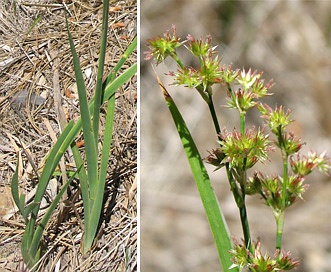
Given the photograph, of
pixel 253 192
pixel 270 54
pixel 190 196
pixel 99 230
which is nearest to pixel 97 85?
pixel 99 230

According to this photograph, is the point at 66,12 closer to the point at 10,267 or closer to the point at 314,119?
the point at 10,267

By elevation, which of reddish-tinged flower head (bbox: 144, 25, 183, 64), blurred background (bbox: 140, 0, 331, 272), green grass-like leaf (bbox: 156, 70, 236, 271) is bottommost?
green grass-like leaf (bbox: 156, 70, 236, 271)

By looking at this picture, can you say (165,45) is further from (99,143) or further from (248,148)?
(99,143)

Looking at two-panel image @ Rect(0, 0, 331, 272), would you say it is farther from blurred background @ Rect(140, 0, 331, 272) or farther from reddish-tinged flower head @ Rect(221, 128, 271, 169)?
blurred background @ Rect(140, 0, 331, 272)

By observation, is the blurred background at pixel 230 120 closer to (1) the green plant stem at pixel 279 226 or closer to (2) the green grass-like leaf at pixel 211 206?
(2) the green grass-like leaf at pixel 211 206

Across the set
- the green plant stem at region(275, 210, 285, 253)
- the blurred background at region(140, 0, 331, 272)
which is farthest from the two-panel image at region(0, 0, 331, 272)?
the blurred background at region(140, 0, 331, 272)

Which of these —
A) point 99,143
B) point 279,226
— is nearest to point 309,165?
point 279,226
